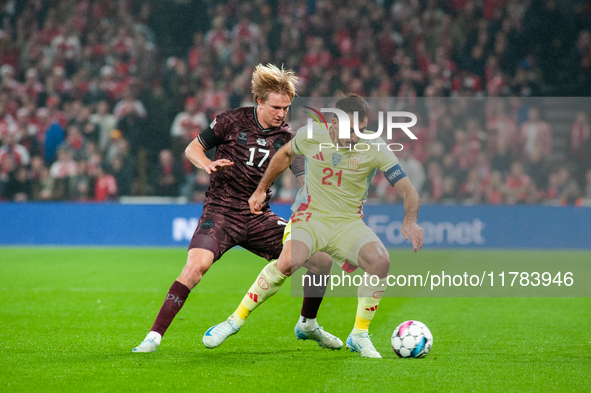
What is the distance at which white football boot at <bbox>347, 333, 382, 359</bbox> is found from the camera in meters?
5.30

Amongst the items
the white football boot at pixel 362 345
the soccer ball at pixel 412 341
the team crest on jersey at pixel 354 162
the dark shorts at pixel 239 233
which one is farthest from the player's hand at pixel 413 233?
the dark shorts at pixel 239 233

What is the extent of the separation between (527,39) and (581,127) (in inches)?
150

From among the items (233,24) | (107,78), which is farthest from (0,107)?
(233,24)

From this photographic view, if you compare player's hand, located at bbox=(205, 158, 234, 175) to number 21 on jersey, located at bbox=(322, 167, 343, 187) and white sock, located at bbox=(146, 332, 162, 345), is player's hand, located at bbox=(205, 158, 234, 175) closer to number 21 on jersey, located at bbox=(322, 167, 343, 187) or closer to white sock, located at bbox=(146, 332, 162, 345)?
number 21 on jersey, located at bbox=(322, 167, 343, 187)

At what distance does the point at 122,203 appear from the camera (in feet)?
46.2

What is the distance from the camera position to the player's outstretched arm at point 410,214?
17.0 ft

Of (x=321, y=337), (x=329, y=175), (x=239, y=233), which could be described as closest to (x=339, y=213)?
(x=329, y=175)

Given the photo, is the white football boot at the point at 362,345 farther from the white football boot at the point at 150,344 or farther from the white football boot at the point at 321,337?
A: the white football boot at the point at 150,344

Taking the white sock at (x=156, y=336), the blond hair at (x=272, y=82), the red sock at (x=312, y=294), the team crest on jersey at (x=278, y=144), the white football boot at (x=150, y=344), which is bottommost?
the white football boot at (x=150, y=344)

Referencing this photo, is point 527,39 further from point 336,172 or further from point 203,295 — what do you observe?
point 336,172

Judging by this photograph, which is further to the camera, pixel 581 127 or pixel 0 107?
pixel 0 107

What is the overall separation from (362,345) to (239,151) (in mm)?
1939

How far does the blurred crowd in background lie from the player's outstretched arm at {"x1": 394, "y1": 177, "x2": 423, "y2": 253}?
784 centimetres

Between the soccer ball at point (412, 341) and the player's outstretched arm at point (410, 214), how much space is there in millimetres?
615
